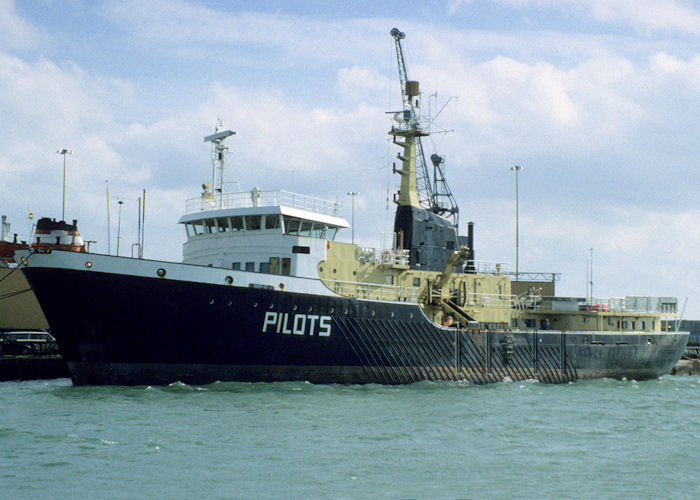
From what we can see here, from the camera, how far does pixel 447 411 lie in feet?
65.0

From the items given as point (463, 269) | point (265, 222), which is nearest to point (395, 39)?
point (463, 269)

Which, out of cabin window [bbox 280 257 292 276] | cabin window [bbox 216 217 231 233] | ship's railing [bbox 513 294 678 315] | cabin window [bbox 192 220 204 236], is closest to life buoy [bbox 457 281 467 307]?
ship's railing [bbox 513 294 678 315]

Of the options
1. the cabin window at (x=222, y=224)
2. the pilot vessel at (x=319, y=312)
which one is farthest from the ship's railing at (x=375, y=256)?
the cabin window at (x=222, y=224)

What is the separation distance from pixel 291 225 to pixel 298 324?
415 centimetres

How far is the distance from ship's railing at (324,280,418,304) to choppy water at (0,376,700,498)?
13.0 ft

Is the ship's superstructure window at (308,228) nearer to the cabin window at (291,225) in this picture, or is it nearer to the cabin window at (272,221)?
the cabin window at (291,225)

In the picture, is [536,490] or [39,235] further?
[39,235]

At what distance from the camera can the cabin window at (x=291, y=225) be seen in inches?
1002

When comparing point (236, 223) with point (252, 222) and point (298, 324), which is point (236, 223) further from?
point (298, 324)

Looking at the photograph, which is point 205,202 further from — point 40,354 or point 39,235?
point 40,354

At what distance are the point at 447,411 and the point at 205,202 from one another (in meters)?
12.7

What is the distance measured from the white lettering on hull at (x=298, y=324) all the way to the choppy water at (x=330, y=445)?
1715 mm

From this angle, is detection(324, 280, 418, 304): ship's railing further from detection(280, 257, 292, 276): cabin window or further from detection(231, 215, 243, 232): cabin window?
detection(231, 215, 243, 232): cabin window

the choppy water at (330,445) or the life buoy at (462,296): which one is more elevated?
the life buoy at (462,296)
